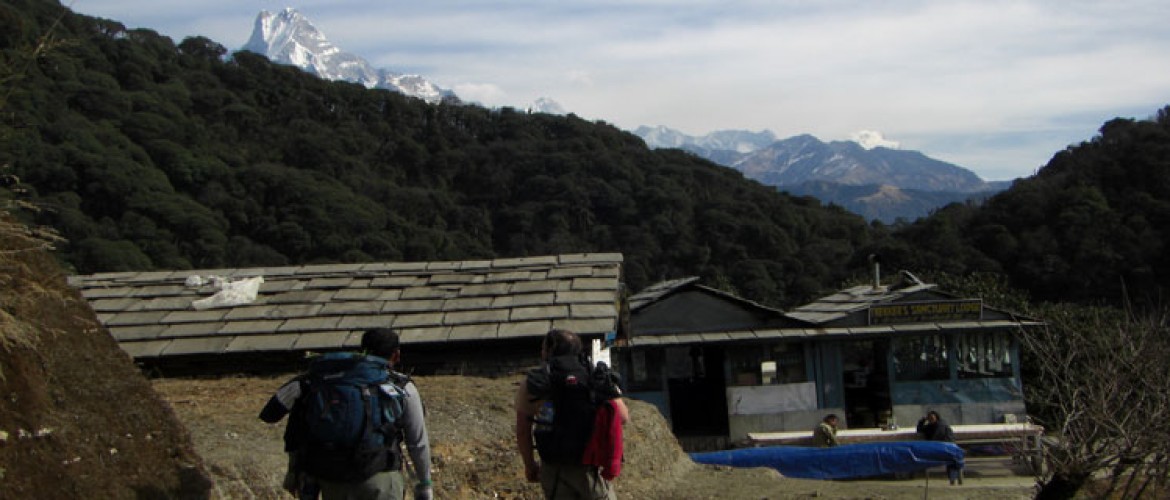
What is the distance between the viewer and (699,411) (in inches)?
901

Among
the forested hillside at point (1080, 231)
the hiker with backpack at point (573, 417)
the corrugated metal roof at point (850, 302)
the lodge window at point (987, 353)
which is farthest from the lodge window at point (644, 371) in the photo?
the forested hillside at point (1080, 231)

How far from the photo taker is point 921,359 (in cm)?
2159

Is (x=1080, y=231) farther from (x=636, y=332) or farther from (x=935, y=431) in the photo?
(x=935, y=431)

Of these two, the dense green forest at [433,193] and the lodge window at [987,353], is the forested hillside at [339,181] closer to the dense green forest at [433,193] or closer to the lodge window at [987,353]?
the dense green forest at [433,193]

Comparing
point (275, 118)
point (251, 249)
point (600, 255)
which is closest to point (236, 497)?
point (600, 255)

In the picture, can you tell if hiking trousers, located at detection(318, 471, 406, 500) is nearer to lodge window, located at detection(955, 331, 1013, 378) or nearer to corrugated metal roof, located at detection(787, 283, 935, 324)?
corrugated metal roof, located at detection(787, 283, 935, 324)

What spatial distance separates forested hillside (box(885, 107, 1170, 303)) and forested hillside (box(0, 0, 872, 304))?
4.86 metres

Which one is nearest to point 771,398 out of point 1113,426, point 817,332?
point 817,332

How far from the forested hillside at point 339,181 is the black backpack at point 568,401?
3361cm

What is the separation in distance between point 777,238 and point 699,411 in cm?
3569

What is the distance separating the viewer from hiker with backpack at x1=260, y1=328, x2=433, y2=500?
5141 mm

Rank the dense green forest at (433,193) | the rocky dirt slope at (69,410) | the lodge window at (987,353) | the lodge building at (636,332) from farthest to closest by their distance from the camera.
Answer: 1. the dense green forest at (433,193)
2. the lodge window at (987,353)
3. the lodge building at (636,332)
4. the rocky dirt slope at (69,410)

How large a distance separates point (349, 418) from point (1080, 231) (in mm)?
42158

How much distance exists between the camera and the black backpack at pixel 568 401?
5848mm
